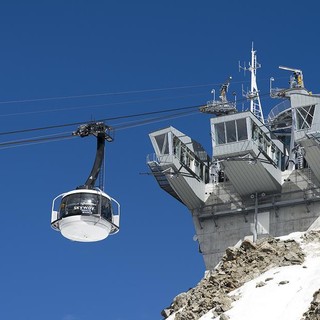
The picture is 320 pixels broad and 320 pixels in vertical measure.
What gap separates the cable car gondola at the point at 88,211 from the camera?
2431cm

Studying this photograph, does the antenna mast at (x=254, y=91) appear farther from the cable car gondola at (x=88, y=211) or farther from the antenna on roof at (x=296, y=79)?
the cable car gondola at (x=88, y=211)

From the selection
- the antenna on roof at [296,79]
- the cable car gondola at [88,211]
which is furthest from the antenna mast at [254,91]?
the cable car gondola at [88,211]

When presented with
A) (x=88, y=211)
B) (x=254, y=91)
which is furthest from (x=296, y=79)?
(x=88, y=211)

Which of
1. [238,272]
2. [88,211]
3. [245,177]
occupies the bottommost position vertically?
[88,211]

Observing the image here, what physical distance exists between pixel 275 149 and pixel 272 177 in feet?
11.6

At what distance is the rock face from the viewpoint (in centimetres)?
5681

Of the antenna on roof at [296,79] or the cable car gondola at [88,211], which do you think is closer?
the cable car gondola at [88,211]

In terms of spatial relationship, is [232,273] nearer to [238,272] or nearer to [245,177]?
[238,272]

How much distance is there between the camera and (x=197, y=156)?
3125 inches

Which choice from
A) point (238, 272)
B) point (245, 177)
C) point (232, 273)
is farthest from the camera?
point (245, 177)

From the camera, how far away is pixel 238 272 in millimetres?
59312

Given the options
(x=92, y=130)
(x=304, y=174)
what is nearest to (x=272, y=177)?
(x=304, y=174)

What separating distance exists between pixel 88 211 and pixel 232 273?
3591cm

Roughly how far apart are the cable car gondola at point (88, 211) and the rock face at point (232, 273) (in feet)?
99.8
